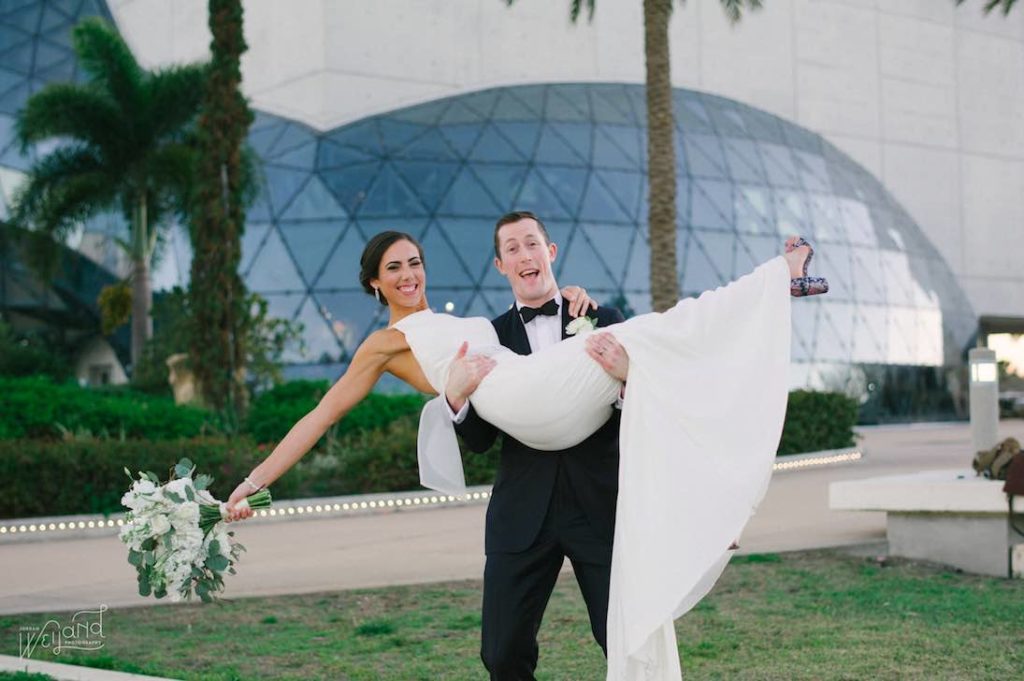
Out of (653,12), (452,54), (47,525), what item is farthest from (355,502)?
(452,54)

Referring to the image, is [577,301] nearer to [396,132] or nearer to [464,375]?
[464,375]

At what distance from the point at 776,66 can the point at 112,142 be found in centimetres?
2090

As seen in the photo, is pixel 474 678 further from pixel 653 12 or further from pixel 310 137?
pixel 310 137

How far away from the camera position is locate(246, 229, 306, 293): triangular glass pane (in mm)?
23328

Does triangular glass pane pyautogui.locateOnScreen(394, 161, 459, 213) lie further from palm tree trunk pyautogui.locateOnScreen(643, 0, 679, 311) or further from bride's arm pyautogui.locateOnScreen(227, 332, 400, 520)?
bride's arm pyautogui.locateOnScreen(227, 332, 400, 520)

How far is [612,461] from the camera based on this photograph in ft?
11.9

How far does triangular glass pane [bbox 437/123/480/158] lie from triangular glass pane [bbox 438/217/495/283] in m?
1.97

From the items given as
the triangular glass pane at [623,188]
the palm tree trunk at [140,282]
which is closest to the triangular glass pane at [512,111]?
the triangular glass pane at [623,188]

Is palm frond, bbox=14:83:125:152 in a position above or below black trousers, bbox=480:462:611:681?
→ above

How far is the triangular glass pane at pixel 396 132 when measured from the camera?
83.8 ft

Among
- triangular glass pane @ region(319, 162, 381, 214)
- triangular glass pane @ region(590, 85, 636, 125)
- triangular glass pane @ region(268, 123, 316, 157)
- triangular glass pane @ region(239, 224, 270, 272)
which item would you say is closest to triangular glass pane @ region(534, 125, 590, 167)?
triangular glass pane @ region(590, 85, 636, 125)

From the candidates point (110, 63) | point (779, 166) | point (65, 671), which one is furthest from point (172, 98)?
point (65, 671)

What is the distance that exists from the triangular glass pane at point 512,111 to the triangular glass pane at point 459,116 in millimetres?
451

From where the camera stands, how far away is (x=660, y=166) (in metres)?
15.4
